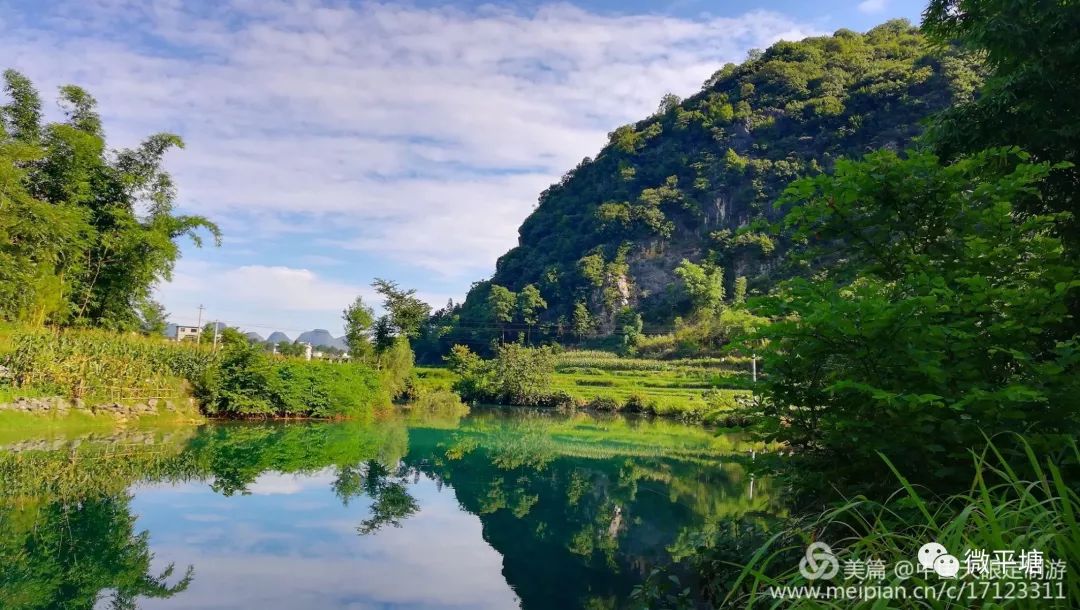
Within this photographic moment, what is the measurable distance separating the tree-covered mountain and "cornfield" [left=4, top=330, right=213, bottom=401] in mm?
42585

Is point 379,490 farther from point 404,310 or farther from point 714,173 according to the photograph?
point 714,173

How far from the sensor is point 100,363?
1603 centimetres

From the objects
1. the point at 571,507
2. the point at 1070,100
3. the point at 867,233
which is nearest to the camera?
the point at 867,233

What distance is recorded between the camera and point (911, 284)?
3.35 m

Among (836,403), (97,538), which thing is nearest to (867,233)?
(836,403)

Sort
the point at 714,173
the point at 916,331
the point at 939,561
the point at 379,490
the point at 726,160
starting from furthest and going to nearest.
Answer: the point at 714,173 < the point at 726,160 < the point at 379,490 < the point at 916,331 < the point at 939,561

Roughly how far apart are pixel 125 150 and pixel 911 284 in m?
23.0

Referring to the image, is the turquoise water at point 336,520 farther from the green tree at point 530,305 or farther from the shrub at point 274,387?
the green tree at point 530,305

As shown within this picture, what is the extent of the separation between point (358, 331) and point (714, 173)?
48438 mm

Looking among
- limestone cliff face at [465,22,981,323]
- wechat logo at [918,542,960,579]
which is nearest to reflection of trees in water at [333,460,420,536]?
wechat logo at [918,542,960,579]

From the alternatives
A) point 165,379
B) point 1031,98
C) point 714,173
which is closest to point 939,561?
point 1031,98

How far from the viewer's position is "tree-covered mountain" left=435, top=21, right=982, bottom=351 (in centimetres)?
5634

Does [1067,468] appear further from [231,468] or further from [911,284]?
[231,468]

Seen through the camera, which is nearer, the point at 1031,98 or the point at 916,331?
the point at 916,331
